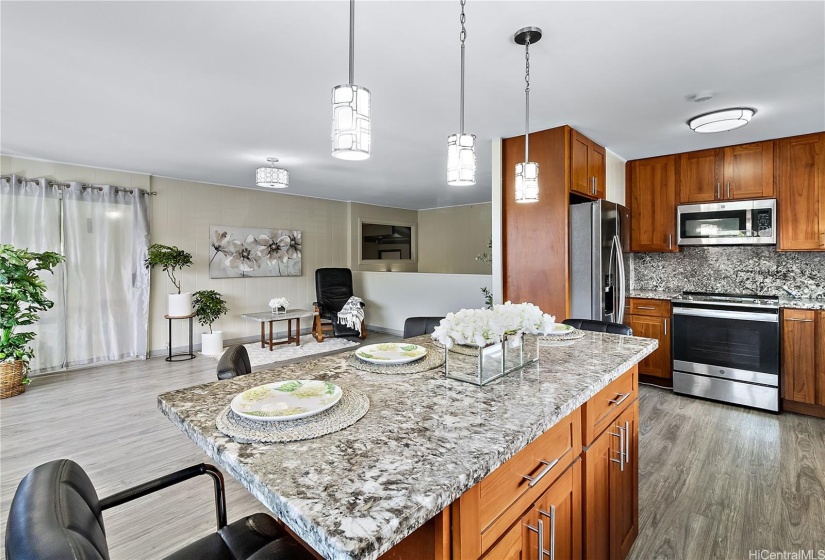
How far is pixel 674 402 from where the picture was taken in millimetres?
3621

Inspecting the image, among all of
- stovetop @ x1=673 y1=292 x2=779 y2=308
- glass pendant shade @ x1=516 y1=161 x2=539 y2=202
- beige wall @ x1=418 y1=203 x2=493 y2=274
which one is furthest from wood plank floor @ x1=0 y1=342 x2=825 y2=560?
beige wall @ x1=418 y1=203 x2=493 y2=274

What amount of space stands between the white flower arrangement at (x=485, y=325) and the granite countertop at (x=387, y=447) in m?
0.14

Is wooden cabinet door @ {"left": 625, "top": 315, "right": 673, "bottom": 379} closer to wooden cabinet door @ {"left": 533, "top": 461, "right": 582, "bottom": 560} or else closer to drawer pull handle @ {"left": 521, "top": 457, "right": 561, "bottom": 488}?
wooden cabinet door @ {"left": 533, "top": 461, "right": 582, "bottom": 560}

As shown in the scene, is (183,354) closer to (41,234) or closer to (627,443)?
(41,234)

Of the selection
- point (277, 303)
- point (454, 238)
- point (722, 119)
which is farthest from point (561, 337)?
point (454, 238)

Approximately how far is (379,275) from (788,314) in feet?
17.5

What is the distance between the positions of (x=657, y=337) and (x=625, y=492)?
107 inches

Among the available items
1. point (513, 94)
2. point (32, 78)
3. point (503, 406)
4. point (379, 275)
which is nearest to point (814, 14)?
point (513, 94)

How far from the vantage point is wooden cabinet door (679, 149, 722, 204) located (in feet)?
12.8

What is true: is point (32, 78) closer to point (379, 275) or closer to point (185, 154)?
point (185, 154)

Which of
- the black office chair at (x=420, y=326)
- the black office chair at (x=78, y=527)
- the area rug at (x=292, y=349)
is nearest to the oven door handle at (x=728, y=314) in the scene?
the black office chair at (x=420, y=326)

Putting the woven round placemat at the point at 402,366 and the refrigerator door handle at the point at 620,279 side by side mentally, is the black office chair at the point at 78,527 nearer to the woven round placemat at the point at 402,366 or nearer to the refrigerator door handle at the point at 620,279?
the woven round placemat at the point at 402,366

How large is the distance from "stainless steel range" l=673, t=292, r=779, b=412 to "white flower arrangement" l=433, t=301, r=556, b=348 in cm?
303

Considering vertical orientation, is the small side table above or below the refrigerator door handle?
below
